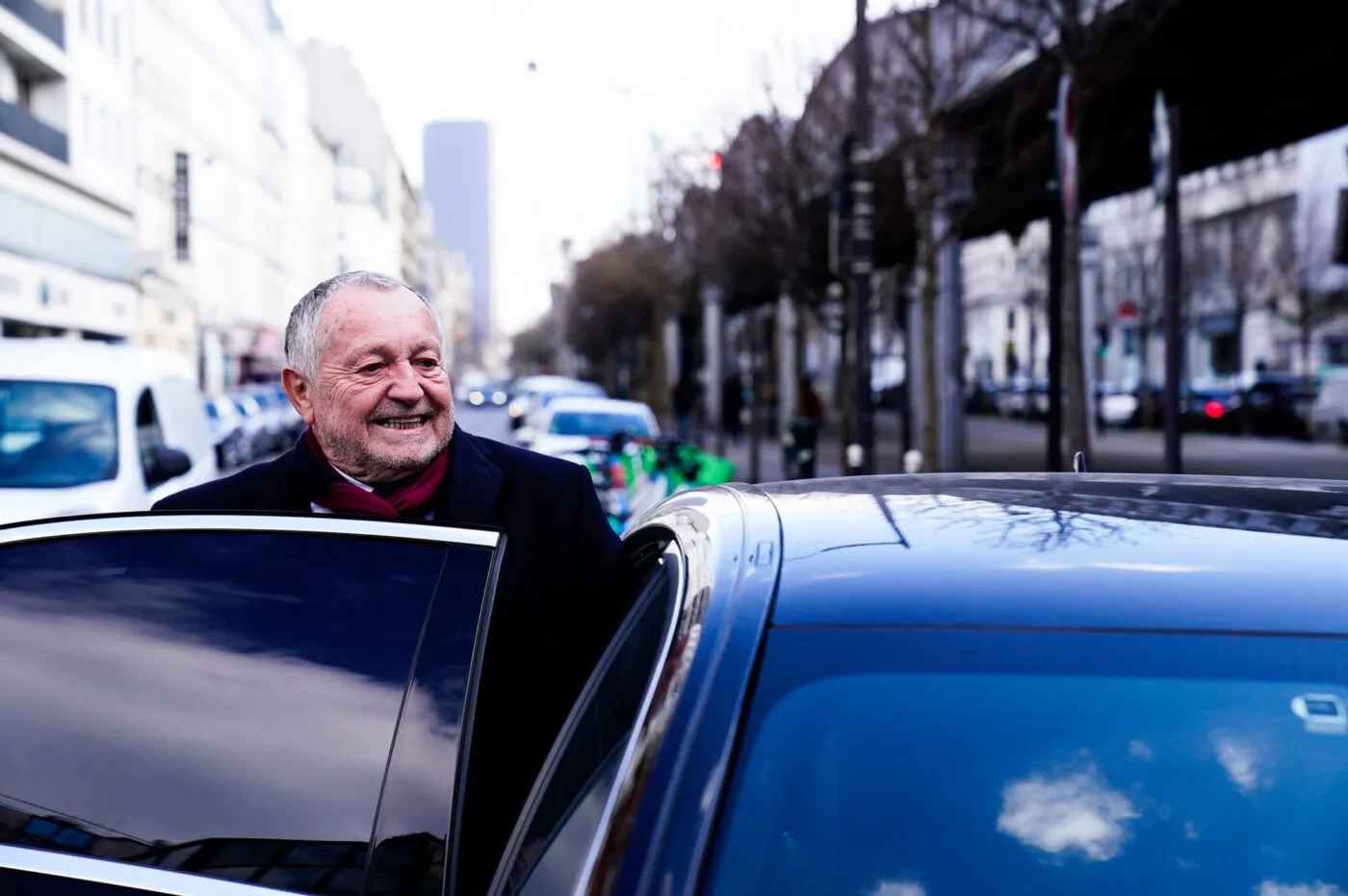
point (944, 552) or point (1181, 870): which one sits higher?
point (944, 552)

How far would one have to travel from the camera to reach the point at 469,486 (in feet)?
9.68

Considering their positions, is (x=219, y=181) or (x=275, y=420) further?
(x=219, y=181)

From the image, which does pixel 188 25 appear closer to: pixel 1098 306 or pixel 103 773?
pixel 1098 306

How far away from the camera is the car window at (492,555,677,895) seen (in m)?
2.00

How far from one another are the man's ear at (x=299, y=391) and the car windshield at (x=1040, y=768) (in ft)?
5.07

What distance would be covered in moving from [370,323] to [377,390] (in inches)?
5.0

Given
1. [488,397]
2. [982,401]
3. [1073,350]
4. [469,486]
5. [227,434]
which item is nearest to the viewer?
[469,486]

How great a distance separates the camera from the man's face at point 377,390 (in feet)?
9.99

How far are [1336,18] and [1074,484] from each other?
52.4ft

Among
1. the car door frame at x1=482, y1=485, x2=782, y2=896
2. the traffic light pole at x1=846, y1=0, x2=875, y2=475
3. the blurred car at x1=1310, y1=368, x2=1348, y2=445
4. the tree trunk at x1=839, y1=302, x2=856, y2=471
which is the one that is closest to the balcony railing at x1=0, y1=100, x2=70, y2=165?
the tree trunk at x1=839, y1=302, x2=856, y2=471

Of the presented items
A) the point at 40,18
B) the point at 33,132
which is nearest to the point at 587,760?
the point at 33,132

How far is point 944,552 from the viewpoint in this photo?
6.88ft

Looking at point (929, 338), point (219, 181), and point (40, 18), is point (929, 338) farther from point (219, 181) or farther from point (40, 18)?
point (219, 181)

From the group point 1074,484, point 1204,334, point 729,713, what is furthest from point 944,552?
point 1204,334
